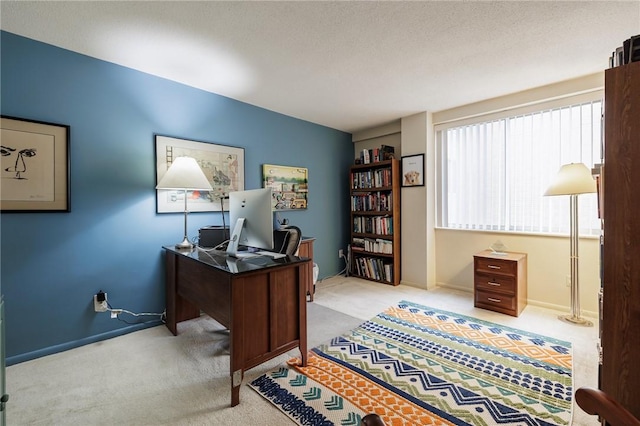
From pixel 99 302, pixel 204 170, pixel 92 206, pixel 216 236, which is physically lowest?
pixel 99 302

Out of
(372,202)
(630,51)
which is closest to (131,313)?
(372,202)

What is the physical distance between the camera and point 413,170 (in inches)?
Result: 151

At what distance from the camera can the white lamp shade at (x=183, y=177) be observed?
2283mm

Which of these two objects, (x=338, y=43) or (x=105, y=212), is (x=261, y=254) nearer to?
(x=105, y=212)

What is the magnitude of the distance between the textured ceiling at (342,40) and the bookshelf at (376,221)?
1.34m

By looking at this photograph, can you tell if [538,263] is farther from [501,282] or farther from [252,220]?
[252,220]

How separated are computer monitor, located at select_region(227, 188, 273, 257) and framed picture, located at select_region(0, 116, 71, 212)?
4.37 ft

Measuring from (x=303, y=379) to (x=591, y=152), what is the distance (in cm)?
338

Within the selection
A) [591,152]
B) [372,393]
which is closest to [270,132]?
[372,393]

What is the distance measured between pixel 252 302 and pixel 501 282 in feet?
8.44

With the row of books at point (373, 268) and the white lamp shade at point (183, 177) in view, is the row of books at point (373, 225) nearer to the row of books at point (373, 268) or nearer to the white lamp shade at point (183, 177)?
the row of books at point (373, 268)

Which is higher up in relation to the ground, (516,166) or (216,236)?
(516,166)

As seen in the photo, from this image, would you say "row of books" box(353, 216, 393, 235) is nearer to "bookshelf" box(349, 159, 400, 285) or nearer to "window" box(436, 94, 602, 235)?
"bookshelf" box(349, 159, 400, 285)

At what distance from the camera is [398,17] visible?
1.82 meters
